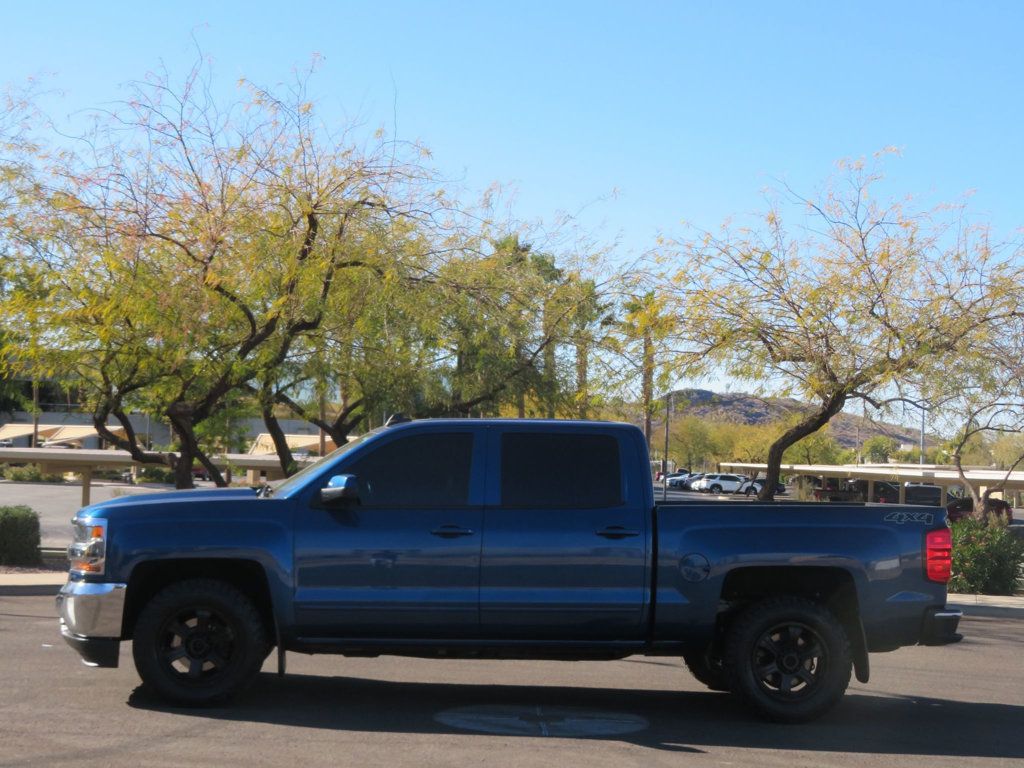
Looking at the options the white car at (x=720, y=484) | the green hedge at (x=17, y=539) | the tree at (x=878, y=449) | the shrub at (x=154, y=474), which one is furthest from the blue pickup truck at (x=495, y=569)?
the tree at (x=878, y=449)

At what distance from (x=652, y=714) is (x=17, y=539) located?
12815 millimetres

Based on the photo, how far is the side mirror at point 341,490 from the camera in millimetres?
7594

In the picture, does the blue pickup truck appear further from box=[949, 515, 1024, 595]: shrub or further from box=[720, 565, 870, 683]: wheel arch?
box=[949, 515, 1024, 595]: shrub

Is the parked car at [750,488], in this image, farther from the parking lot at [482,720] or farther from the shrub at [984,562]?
the parking lot at [482,720]

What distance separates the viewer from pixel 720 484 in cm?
7031

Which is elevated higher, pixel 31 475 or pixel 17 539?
pixel 31 475

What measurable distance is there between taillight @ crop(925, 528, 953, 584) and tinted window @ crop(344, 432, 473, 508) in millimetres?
3148

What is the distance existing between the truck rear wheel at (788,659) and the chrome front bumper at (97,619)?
4036 millimetres

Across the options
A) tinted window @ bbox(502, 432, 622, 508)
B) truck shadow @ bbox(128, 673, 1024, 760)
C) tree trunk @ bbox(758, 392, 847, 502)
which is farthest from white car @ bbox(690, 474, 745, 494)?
tinted window @ bbox(502, 432, 622, 508)

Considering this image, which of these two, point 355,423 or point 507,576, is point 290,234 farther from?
point 507,576

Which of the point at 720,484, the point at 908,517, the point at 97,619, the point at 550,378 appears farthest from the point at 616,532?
the point at 720,484

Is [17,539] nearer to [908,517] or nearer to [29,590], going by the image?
[29,590]

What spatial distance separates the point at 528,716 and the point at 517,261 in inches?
574

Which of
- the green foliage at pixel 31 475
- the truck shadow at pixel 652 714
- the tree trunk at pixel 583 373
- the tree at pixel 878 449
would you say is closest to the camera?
the truck shadow at pixel 652 714
